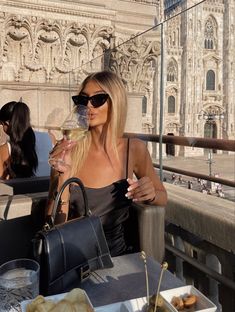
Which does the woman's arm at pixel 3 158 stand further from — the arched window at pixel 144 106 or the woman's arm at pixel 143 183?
the arched window at pixel 144 106

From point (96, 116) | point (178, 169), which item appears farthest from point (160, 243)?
point (178, 169)

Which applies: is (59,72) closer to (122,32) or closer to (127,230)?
(122,32)

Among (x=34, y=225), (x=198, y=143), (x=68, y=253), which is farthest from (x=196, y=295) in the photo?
(x=198, y=143)

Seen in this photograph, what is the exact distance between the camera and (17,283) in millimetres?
949

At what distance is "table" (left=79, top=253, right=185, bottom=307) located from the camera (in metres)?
1.04

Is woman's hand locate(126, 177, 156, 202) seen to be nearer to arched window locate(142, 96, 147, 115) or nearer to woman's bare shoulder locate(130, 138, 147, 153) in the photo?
woman's bare shoulder locate(130, 138, 147, 153)

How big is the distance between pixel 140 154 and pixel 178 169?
1590 millimetres

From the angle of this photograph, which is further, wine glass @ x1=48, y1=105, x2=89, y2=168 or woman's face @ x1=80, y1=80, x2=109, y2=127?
woman's face @ x1=80, y1=80, x2=109, y2=127

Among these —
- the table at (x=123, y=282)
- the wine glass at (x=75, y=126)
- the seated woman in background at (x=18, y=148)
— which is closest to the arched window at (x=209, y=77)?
the seated woman in background at (x=18, y=148)

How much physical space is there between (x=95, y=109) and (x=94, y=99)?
2.1 inches

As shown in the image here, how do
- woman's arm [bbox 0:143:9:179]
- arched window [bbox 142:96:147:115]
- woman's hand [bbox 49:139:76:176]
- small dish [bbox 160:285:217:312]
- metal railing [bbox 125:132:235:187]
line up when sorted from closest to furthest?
small dish [bbox 160:285:217:312]
woman's hand [bbox 49:139:76:176]
metal railing [bbox 125:132:235:187]
woman's arm [bbox 0:143:9:179]
arched window [bbox 142:96:147:115]

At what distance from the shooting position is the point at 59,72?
6422 millimetres

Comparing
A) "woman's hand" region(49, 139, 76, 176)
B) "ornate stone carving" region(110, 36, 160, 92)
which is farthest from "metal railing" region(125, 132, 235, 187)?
"woman's hand" region(49, 139, 76, 176)

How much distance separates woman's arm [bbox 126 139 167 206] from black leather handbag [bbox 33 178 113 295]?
35cm
